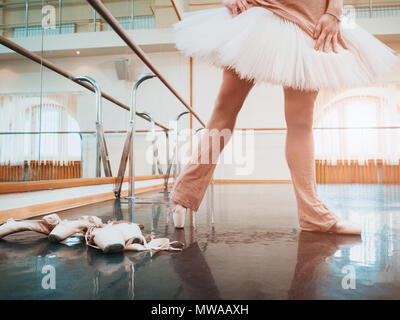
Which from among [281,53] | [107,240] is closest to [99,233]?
[107,240]

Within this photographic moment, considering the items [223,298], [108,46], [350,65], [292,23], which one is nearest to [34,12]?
[292,23]

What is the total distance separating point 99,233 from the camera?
2.18ft

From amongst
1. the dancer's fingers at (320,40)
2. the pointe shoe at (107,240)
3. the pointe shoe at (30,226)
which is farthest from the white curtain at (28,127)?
the dancer's fingers at (320,40)

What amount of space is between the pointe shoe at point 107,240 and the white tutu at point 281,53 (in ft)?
1.44

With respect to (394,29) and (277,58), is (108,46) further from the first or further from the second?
(394,29)

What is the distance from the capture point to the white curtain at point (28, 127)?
3.46ft

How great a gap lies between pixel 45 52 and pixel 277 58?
102cm

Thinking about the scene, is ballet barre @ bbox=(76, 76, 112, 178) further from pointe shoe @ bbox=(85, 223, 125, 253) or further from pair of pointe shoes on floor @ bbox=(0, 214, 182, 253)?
pointe shoe @ bbox=(85, 223, 125, 253)

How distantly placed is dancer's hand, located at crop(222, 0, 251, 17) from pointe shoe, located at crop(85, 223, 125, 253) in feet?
2.07

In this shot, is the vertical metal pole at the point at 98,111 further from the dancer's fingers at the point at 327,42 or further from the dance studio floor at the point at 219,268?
the dancer's fingers at the point at 327,42

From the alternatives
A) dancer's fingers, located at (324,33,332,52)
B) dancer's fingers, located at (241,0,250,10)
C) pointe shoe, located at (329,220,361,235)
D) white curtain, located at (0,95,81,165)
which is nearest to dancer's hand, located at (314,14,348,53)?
dancer's fingers, located at (324,33,332,52)

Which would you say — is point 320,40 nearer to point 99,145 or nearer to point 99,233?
point 99,233

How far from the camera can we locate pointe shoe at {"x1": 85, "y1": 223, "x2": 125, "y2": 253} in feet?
2.05

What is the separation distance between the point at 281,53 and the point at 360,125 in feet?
19.7
